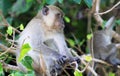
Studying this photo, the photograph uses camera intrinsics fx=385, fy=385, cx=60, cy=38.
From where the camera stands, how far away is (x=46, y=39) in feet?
15.1

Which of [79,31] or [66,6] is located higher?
[66,6]

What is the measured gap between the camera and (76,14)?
6867mm

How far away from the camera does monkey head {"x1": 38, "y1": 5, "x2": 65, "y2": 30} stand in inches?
181

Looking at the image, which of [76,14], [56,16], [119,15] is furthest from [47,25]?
[76,14]

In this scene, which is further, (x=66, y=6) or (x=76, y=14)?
(x=76, y=14)

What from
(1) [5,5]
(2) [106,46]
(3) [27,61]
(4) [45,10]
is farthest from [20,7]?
(3) [27,61]

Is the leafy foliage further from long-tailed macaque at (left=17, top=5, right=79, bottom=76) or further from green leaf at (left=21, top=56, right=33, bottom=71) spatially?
green leaf at (left=21, top=56, right=33, bottom=71)

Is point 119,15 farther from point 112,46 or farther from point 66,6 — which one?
point 66,6

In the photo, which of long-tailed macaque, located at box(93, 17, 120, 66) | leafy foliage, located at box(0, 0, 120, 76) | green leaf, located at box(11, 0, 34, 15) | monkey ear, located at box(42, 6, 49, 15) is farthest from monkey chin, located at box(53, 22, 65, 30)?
long-tailed macaque, located at box(93, 17, 120, 66)

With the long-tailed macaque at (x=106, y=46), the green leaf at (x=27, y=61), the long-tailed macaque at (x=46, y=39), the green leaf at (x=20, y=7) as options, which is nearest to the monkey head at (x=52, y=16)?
the long-tailed macaque at (x=46, y=39)

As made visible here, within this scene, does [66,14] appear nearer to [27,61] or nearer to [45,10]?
[45,10]

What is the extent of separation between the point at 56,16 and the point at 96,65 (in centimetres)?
127

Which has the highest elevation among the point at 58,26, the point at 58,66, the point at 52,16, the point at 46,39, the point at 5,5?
the point at 5,5

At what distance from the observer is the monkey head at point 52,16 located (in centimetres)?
459
